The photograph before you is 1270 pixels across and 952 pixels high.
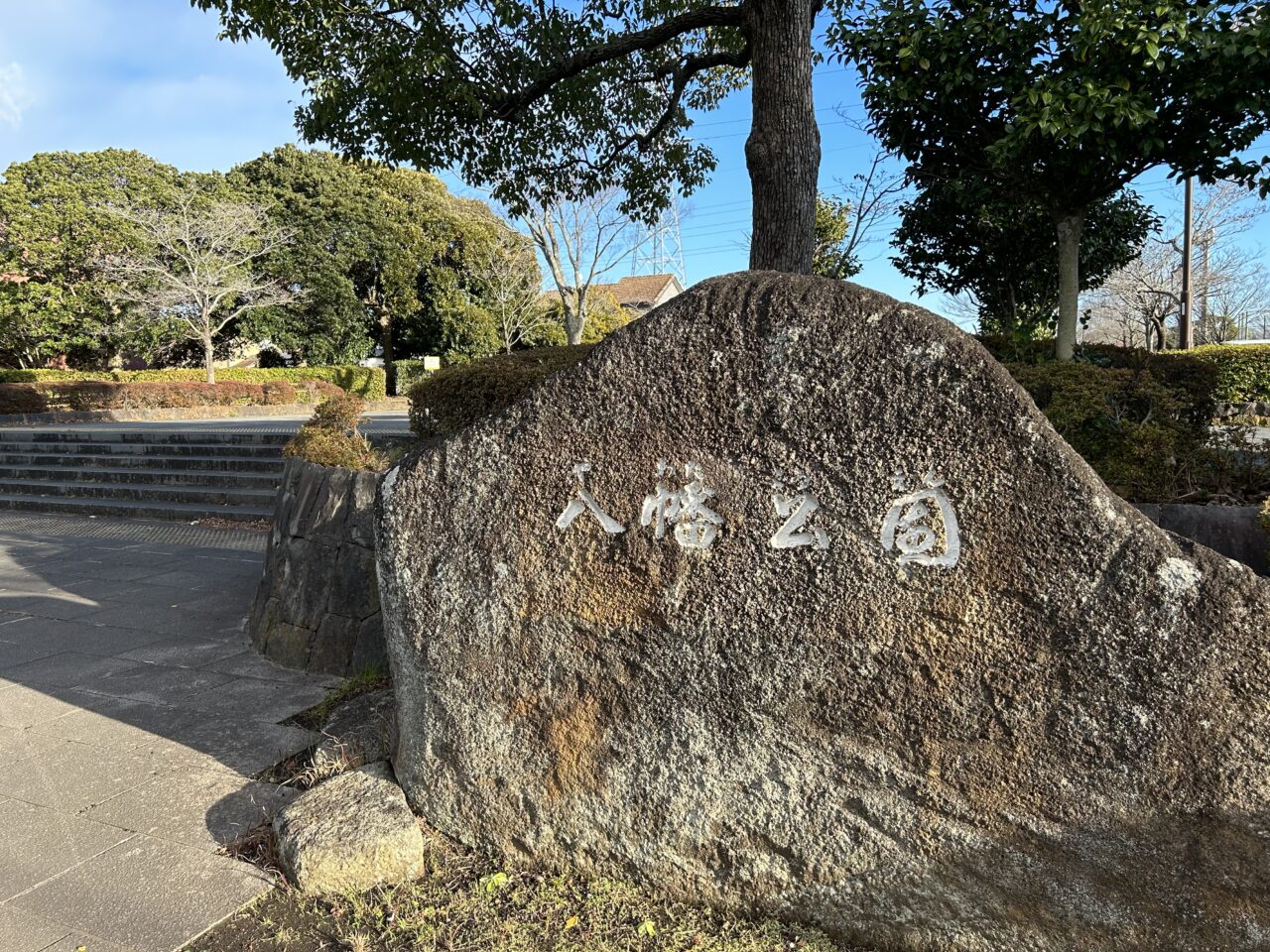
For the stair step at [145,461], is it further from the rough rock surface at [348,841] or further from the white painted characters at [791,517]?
the white painted characters at [791,517]

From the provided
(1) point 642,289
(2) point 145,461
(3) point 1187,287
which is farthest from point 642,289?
(2) point 145,461

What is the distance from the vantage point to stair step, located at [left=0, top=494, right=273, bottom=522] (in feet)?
28.9

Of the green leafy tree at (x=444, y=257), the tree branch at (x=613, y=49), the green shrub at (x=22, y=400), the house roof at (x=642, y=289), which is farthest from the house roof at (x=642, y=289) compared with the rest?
the tree branch at (x=613, y=49)

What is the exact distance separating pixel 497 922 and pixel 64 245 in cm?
2666

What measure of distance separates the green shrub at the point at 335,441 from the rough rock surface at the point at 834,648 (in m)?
2.85

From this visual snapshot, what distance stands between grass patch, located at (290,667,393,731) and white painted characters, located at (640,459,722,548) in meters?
2.03

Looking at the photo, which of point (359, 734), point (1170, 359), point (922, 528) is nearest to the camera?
point (922, 528)

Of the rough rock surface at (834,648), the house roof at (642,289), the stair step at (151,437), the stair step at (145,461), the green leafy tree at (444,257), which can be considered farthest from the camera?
the house roof at (642,289)

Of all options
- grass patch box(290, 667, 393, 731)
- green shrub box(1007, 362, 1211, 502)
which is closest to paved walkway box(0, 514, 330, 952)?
grass patch box(290, 667, 393, 731)

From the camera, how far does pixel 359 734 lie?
3.18 metres

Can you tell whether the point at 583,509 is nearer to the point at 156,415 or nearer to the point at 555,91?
the point at 555,91

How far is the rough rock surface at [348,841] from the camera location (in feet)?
7.83

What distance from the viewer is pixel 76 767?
10.7 ft

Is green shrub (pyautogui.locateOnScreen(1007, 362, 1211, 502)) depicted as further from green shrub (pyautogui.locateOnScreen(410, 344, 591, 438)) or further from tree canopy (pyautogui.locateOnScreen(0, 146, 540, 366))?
tree canopy (pyautogui.locateOnScreen(0, 146, 540, 366))
